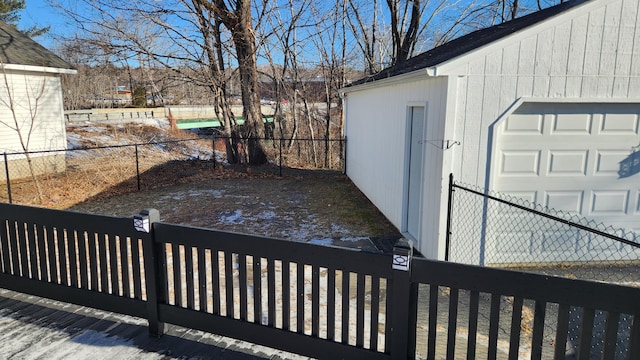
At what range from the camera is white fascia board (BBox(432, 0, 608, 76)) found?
454 cm

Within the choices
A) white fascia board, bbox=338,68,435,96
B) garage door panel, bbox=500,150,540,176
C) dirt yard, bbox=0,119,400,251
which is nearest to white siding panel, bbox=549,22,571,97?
garage door panel, bbox=500,150,540,176

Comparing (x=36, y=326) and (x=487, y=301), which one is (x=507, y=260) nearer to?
(x=487, y=301)

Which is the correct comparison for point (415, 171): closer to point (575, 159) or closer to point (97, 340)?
point (575, 159)

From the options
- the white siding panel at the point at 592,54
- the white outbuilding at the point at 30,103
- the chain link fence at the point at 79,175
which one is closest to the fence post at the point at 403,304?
the white siding panel at the point at 592,54

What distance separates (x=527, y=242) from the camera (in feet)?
16.9

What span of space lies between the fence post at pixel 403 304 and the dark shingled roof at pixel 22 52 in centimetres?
1211

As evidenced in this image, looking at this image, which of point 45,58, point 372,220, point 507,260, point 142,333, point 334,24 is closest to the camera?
point 142,333

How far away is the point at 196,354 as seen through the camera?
2.81 m

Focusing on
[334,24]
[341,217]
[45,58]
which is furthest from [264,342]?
[334,24]

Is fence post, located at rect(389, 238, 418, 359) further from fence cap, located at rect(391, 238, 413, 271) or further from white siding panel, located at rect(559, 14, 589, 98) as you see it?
white siding panel, located at rect(559, 14, 589, 98)

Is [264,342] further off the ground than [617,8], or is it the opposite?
[617,8]

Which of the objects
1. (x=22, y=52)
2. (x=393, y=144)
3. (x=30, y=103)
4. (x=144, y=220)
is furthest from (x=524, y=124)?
(x=22, y=52)

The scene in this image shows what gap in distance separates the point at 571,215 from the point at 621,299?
3861mm

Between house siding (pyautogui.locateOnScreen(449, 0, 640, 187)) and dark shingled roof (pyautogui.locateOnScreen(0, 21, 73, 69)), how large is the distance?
449 inches
